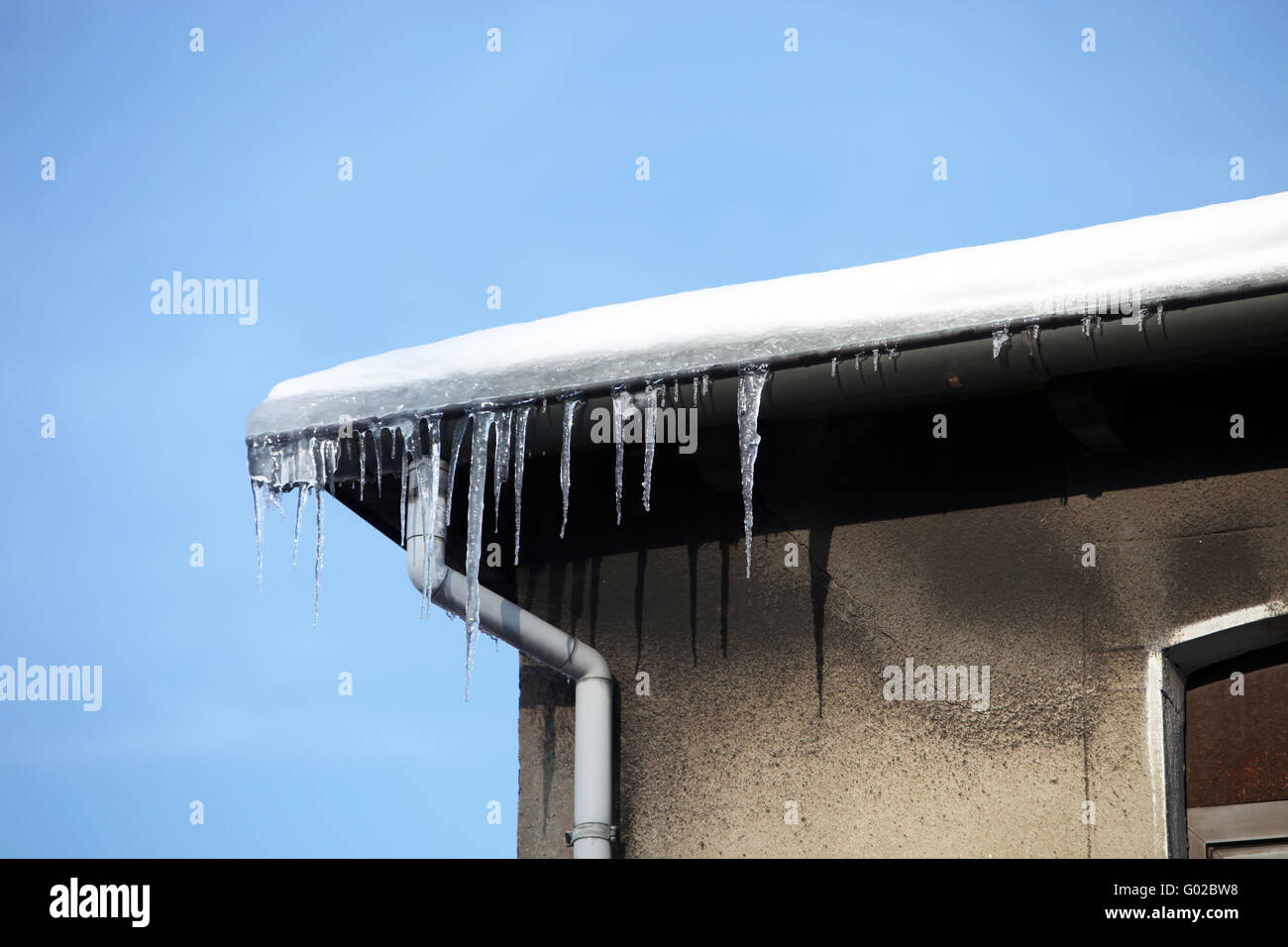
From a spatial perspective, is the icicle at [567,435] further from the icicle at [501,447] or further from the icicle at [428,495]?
the icicle at [428,495]

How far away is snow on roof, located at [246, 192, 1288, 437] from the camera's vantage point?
3.49m

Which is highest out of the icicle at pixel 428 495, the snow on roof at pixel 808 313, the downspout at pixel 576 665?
the snow on roof at pixel 808 313

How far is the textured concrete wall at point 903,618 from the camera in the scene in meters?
3.86

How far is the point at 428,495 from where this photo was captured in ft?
14.2

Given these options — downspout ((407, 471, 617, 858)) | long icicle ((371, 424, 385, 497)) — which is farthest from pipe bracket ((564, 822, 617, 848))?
long icicle ((371, 424, 385, 497))

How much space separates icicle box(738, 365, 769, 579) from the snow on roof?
0.05 m

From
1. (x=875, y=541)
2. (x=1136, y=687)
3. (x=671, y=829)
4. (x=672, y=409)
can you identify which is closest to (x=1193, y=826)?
(x=1136, y=687)

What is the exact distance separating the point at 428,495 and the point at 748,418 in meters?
0.98

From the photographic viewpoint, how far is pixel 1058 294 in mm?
3561

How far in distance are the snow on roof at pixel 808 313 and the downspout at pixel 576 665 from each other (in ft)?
1.15

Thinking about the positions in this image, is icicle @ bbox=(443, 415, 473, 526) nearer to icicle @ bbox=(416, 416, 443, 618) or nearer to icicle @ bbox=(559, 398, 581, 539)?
icicle @ bbox=(416, 416, 443, 618)

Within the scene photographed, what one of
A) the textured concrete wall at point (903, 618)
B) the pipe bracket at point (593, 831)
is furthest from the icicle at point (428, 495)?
the pipe bracket at point (593, 831)

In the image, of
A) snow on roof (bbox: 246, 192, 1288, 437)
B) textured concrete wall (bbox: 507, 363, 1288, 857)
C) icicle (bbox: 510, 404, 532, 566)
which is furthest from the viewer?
icicle (bbox: 510, 404, 532, 566)

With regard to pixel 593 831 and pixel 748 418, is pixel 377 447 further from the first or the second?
pixel 593 831
